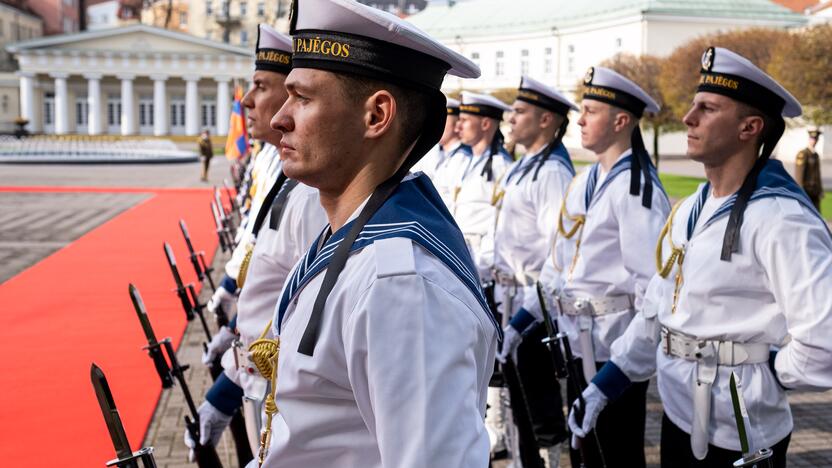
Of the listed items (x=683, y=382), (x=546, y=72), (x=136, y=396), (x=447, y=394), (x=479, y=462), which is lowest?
(x=136, y=396)

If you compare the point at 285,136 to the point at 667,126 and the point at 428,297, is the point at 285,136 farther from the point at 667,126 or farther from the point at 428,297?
the point at 667,126

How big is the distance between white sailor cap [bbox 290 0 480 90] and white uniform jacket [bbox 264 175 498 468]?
230 millimetres

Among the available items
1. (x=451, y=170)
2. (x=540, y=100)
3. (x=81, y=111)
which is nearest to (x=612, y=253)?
(x=540, y=100)

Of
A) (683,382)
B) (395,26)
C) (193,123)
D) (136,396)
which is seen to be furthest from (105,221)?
(193,123)

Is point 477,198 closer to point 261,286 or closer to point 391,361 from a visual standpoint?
point 261,286

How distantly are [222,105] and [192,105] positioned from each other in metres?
2.34

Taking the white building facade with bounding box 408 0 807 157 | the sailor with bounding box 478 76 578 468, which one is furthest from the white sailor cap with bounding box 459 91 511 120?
the white building facade with bounding box 408 0 807 157

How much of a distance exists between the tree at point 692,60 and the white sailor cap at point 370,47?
106 ft

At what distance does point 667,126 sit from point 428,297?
35.1 metres

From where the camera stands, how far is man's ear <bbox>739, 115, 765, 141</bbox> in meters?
3.51

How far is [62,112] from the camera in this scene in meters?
73.8

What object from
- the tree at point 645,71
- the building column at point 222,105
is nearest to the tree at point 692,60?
the tree at point 645,71

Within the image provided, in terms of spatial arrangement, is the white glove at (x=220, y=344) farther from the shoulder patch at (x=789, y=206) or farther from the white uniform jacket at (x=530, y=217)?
the shoulder patch at (x=789, y=206)

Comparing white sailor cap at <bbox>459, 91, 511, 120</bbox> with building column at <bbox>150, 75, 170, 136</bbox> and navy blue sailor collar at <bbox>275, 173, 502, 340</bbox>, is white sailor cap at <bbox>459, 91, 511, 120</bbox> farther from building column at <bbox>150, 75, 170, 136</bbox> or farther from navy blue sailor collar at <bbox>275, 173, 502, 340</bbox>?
building column at <bbox>150, 75, 170, 136</bbox>
